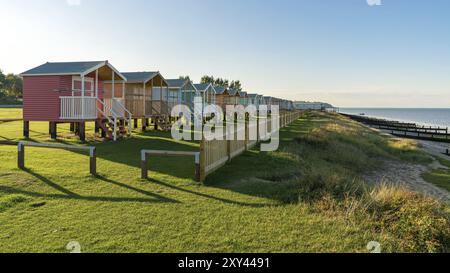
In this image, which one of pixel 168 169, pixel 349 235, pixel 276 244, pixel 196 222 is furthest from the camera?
pixel 168 169

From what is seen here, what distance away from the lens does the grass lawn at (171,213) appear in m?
4.74

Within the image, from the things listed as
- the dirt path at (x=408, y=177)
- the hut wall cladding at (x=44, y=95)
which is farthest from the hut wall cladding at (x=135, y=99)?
the dirt path at (x=408, y=177)

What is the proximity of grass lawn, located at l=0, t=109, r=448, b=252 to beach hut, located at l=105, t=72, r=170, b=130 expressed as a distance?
12.2m

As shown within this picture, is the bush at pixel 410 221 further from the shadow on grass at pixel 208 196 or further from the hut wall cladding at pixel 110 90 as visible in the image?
the hut wall cladding at pixel 110 90

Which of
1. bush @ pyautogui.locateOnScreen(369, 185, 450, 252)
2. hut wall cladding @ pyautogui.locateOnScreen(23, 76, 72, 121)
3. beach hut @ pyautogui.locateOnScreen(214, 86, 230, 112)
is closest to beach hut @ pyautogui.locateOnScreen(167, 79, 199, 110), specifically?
beach hut @ pyautogui.locateOnScreen(214, 86, 230, 112)

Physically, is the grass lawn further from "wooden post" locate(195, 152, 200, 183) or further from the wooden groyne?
the wooden groyne

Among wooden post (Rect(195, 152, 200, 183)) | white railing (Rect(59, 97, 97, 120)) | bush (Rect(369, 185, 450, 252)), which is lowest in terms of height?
bush (Rect(369, 185, 450, 252))

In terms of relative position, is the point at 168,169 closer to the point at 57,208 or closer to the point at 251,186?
the point at 251,186

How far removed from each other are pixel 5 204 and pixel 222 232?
4.47 metres

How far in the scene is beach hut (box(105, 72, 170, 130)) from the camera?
877 inches

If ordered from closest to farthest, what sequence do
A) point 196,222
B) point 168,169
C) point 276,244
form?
point 276,244
point 196,222
point 168,169

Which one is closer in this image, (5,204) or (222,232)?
(222,232)

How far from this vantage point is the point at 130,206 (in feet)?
20.9

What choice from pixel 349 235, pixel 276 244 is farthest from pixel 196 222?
pixel 349 235
